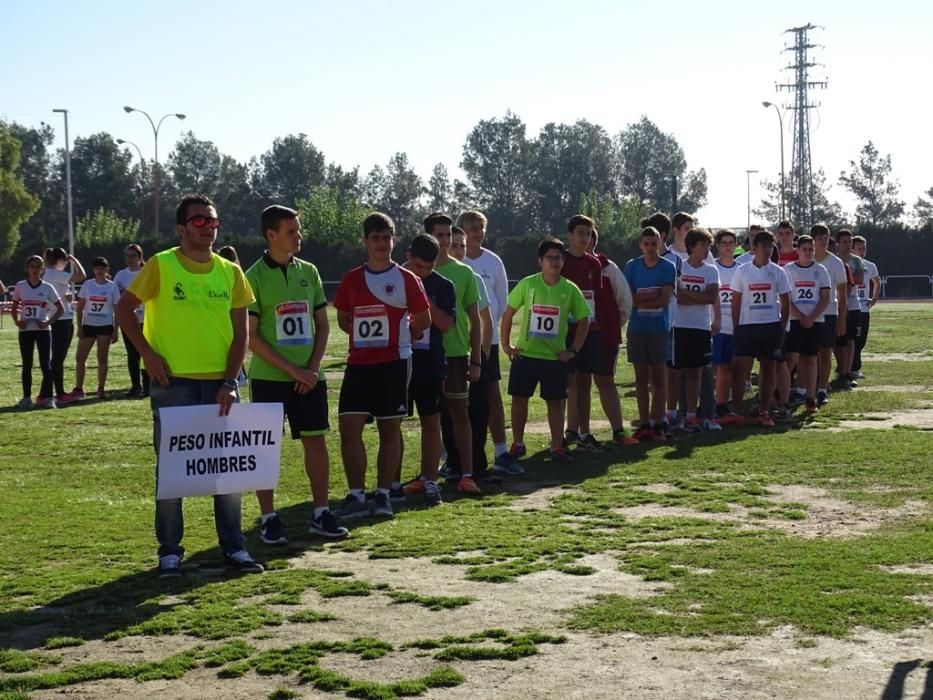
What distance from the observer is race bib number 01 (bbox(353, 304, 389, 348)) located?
9.07 metres

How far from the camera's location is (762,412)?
47.0 feet

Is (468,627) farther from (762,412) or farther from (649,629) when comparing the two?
(762,412)

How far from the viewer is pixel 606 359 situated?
1281cm

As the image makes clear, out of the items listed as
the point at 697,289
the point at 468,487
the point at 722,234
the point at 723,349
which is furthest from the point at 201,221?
the point at 722,234

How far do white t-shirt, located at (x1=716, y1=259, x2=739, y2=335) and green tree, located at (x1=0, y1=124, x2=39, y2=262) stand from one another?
79011 mm

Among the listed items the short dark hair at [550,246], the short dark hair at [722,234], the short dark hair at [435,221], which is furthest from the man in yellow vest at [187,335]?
the short dark hair at [722,234]

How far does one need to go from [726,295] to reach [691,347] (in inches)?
63.7

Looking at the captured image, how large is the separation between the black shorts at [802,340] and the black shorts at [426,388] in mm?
6667

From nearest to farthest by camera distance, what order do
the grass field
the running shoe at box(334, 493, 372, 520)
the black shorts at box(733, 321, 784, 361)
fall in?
the grass field, the running shoe at box(334, 493, 372, 520), the black shorts at box(733, 321, 784, 361)

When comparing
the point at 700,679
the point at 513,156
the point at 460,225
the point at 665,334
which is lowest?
the point at 700,679

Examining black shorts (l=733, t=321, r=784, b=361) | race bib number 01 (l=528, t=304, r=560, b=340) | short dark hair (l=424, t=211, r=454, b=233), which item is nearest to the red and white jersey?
short dark hair (l=424, t=211, r=454, b=233)

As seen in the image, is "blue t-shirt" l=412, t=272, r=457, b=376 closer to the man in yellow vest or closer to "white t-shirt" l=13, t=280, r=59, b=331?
the man in yellow vest

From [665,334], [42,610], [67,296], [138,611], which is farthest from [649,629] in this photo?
[67,296]

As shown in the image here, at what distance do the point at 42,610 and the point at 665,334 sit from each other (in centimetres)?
781
